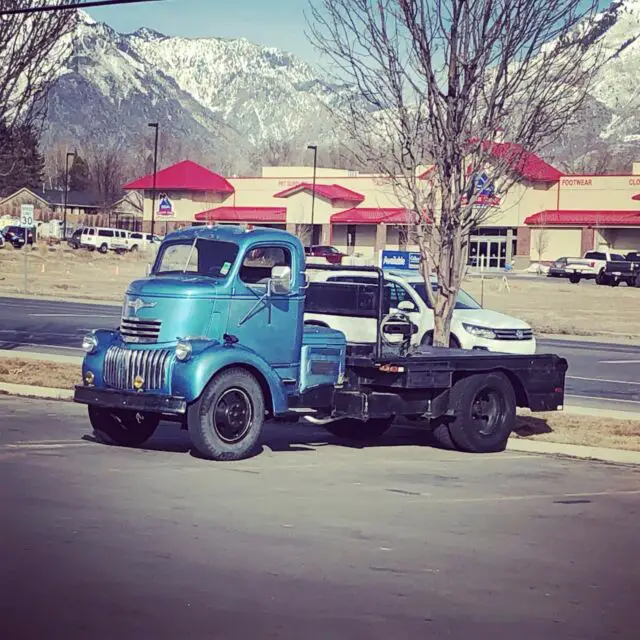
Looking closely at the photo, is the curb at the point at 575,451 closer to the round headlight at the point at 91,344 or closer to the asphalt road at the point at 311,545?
the asphalt road at the point at 311,545

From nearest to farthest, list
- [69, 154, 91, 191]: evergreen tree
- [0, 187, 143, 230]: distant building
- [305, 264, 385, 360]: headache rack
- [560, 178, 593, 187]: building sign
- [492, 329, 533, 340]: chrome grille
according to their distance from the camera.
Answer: [305, 264, 385, 360]: headache rack → [492, 329, 533, 340]: chrome grille → [560, 178, 593, 187]: building sign → [0, 187, 143, 230]: distant building → [69, 154, 91, 191]: evergreen tree

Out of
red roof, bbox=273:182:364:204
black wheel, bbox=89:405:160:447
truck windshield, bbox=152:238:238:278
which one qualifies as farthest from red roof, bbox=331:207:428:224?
black wheel, bbox=89:405:160:447

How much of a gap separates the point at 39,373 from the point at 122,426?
7.39 meters

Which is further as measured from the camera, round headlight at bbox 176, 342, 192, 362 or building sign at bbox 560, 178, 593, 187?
building sign at bbox 560, 178, 593, 187

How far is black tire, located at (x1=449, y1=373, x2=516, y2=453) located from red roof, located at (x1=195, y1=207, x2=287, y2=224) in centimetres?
8930

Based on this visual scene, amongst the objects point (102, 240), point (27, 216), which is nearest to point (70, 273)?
point (27, 216)

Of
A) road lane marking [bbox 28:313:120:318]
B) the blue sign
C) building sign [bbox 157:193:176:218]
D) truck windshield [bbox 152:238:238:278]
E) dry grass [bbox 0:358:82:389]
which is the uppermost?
building sign [bbox 157:193:176:218]

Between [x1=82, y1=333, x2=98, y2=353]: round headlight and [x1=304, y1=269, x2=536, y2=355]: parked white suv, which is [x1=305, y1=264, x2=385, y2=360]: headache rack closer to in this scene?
[x1=304, y1=269, x2=536, y2=355]: parked white suv

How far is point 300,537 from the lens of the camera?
10117mm

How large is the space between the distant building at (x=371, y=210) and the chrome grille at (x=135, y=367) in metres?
72.2

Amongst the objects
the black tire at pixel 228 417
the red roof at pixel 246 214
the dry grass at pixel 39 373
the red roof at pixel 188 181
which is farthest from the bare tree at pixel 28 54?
the red roof at pixel 188 181

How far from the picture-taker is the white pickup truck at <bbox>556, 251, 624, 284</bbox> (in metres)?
73.6

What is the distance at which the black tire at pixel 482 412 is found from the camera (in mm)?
15180

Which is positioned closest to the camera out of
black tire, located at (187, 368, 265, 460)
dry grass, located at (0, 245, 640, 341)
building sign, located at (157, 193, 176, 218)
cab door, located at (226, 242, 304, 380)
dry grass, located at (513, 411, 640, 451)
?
black tire, located at (187, 368, 265, 460)
